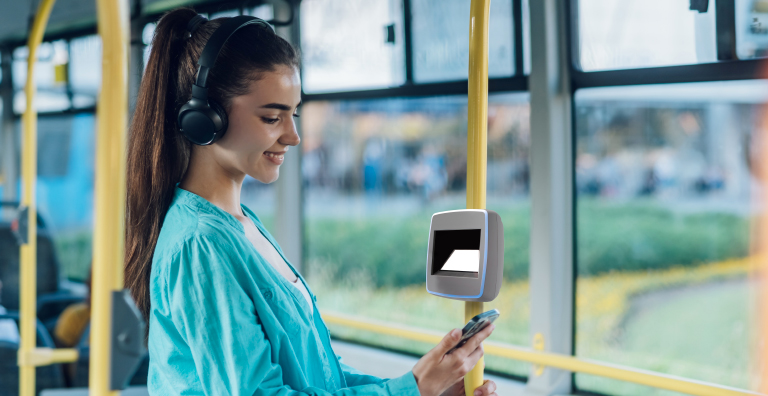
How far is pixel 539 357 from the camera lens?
2.25 m

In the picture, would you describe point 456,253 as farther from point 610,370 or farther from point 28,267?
point 28,267

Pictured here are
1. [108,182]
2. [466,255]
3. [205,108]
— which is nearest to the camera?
[108,182]

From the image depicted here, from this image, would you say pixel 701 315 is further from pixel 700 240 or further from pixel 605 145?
pixel 605 145

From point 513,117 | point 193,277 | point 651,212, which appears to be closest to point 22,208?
point 193,277

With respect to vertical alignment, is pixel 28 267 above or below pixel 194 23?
below

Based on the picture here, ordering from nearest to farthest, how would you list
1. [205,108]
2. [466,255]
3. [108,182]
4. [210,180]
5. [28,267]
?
[108,182] → [466,255] → [205,108] → [210,180] → [28,267]

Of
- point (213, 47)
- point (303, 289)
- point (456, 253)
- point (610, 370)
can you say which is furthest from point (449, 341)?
point (610, 370)

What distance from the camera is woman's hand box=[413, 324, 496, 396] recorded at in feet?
3.03

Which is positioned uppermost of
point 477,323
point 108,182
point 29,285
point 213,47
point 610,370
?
point 213,47

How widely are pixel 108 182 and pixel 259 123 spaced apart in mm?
344

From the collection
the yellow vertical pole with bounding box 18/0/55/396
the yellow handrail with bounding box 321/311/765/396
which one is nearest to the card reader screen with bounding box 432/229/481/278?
the yellow handrail with bounding box 321/311/765/396

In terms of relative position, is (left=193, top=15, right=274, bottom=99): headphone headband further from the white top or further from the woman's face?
the white top

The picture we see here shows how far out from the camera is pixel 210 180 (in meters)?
1.11

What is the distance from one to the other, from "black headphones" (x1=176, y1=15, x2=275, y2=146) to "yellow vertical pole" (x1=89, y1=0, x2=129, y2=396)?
0.71ft
